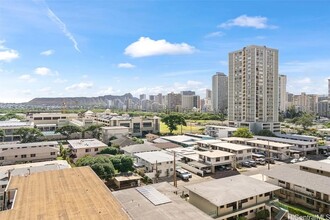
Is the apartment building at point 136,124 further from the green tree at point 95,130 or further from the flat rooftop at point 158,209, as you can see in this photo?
the flat rooftop at point 158,209

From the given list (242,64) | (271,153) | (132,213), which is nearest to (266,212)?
(132,213)

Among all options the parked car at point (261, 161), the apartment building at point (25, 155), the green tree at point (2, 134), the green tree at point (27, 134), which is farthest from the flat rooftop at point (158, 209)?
the green tree at point (2, 134)

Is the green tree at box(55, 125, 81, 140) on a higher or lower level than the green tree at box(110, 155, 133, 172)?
higher

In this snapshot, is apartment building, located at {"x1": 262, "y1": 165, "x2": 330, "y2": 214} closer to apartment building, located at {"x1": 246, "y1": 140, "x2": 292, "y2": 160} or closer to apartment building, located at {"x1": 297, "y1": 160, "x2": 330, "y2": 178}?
apartment building, located at {"x1": 297, "y1": 160, "x2": 330, "y2": 178}

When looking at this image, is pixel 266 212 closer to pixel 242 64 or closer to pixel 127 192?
pixel 127 192

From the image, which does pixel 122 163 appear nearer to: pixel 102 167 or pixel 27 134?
pixel 102 167

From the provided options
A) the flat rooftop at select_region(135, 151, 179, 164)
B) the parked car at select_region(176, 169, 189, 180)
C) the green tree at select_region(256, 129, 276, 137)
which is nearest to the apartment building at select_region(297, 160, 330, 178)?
the parked car at select_region(176, 169, 189, 180)

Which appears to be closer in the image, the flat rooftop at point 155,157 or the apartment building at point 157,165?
the apartment building at point 157,165
